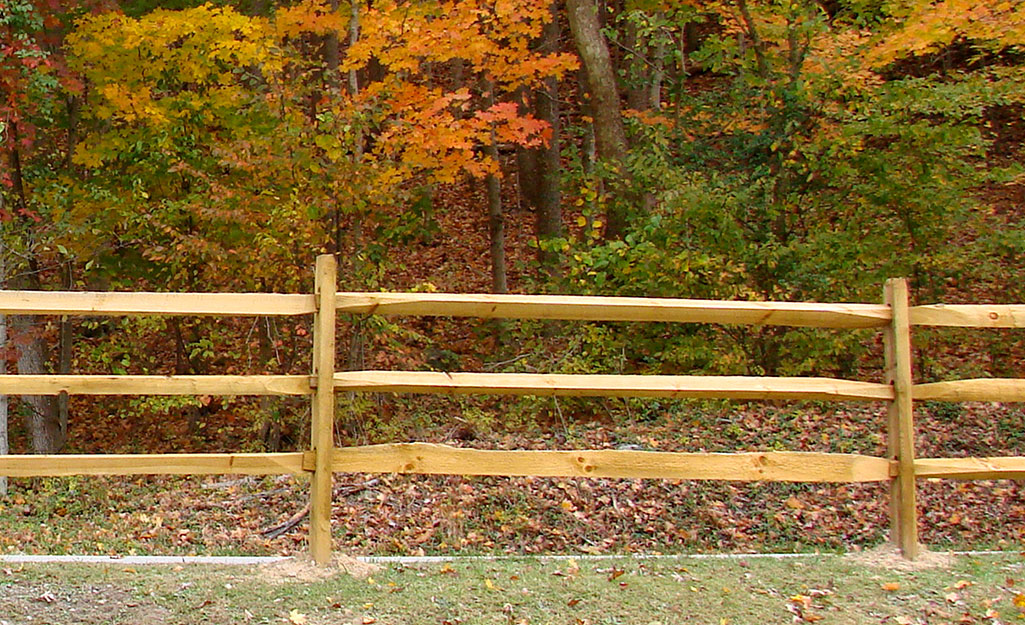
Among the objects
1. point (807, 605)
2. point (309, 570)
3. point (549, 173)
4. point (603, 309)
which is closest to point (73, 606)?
point (309, 570)

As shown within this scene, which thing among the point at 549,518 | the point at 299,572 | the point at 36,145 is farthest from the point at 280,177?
the point at 299,572

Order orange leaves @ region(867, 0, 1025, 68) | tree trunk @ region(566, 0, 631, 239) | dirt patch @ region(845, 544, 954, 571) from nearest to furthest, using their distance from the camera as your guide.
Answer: dirt patch @ region(845, 544, 954, 571), orange leaves @ region(867, 0, 1025, 68), tree trunk @ region(566, 0, 631, 239)

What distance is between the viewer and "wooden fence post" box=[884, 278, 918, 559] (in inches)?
188

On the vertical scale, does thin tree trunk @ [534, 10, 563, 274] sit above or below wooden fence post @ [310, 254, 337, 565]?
above

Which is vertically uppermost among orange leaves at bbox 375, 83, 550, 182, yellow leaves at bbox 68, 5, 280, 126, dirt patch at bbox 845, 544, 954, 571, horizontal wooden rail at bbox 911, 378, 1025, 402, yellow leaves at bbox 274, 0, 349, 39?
yellow leaves at bbox 274, 0, 349, 39

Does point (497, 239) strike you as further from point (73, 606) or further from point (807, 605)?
point (73, 606)

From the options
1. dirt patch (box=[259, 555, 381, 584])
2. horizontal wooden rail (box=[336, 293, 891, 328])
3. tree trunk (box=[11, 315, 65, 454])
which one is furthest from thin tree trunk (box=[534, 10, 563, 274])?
dirt patch (box=[259, 555, 381, 584])

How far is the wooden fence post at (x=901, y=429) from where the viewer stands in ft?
15.6

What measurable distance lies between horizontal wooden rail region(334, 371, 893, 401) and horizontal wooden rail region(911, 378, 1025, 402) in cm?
20

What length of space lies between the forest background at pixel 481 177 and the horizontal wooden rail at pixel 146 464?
12.8ft

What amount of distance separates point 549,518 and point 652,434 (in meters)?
2.23

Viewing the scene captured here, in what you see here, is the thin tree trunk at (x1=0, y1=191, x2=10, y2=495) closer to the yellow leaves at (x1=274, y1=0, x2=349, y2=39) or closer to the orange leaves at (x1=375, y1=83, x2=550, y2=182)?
the yellow leaves at (x1=274, y1=0, x2=349, y2=39)

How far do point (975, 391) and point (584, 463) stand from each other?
1.98m

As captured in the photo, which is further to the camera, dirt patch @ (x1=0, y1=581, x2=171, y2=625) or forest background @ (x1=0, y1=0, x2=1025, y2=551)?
forest background @ (x1=0, y1=0, x2=1025, y2=551)
